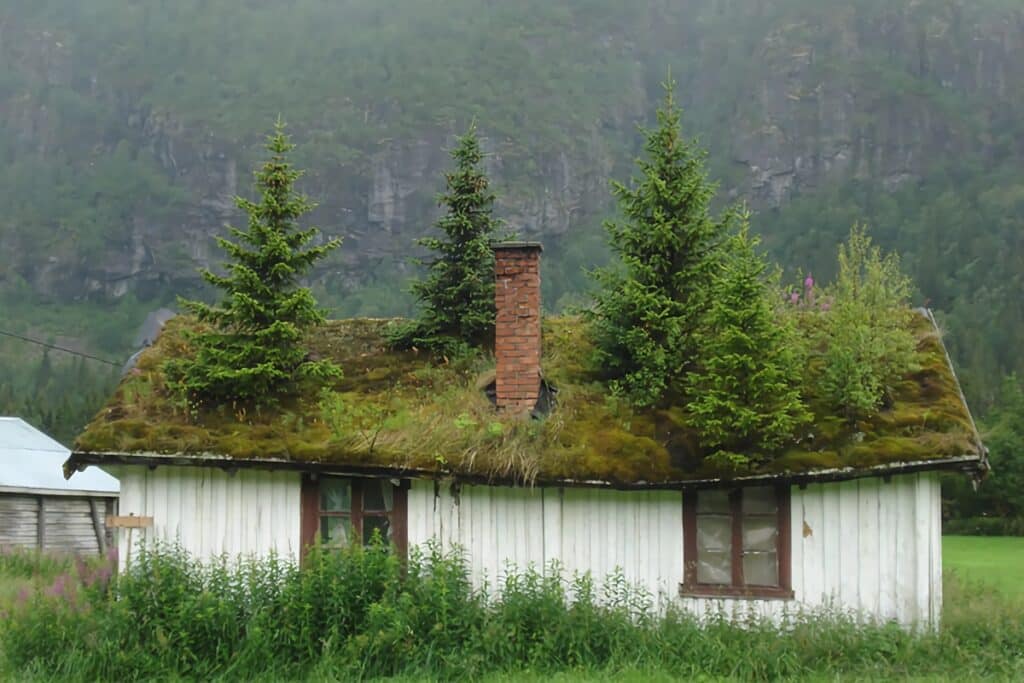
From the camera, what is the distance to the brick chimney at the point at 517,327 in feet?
48.9

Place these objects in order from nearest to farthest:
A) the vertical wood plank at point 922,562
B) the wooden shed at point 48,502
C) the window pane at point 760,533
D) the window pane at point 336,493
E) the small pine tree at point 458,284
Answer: the vertical wood plank at point 922,562, the window pane at point 760,533, the window pane at point 336,493, the small pine tree at point 458,284, the wooden shed at point 48,502

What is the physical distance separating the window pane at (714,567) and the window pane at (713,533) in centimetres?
6

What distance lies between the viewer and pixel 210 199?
191 meters

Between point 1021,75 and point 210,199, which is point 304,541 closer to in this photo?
point 210,199

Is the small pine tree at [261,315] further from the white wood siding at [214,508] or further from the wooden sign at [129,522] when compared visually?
the wooden sign at [129,522]

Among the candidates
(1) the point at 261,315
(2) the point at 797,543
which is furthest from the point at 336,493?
(2) the point at 797,543

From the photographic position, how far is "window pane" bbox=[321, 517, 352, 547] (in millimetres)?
14195

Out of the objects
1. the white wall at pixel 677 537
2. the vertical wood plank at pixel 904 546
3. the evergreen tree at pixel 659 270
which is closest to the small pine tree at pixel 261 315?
the white wall at pixel 677 537

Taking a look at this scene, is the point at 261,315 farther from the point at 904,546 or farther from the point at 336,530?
the point at 904,546

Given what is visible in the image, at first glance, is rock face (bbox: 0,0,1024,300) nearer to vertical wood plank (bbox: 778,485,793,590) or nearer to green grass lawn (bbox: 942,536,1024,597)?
green grass lawn (bbox: 942,536,1024,597)

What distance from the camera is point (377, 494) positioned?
566 inches

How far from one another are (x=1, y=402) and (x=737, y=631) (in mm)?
93529

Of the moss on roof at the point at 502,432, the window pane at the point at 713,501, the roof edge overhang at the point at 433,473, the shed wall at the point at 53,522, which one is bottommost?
the shed wall at the point at 53,522

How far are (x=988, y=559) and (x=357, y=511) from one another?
27170 mm
